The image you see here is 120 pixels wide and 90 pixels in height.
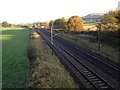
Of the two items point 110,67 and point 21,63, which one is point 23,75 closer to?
point 21,63

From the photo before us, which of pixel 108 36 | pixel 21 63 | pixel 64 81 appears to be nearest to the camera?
pixel 64 81

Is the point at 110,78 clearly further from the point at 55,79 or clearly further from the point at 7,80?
the point at 7,80

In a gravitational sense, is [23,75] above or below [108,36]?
below

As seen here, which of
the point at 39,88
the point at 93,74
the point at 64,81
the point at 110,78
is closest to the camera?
the point at 39,88

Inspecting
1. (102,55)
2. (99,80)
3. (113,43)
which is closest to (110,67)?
(99,80)

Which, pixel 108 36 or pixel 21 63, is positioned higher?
pixel 108 36

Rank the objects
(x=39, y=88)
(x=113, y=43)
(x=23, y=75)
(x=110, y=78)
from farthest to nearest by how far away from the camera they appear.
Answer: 1. (x=113, y=43)
2. (x=23, y=75)
3. (x=110, y=78)
4. (x=39, y=88)

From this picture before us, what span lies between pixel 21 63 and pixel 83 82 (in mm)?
15209

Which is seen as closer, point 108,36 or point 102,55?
point 102,55

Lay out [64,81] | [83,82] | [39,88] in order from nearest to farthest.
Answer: [39,88] → [64,81] → [83,82]

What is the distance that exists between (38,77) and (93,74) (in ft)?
21.7

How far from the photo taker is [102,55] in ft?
117

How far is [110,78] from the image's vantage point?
22.7 metres

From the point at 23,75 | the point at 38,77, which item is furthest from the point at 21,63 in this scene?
the point at 38,77
